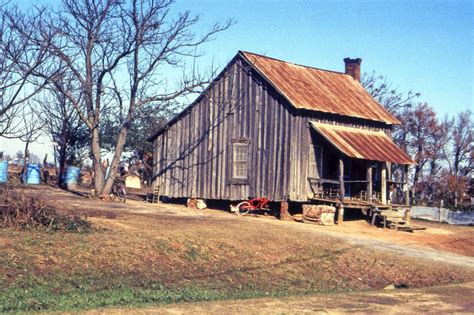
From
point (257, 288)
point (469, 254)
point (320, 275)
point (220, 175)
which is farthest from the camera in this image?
point (220, 175)

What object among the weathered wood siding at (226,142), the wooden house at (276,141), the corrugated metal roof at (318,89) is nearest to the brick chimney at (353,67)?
the corrugated metal roof at (318,89)

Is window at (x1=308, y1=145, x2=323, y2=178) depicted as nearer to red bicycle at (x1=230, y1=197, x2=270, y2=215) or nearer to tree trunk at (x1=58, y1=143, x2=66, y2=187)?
red bicycle at (x1=230, y1=197, x2=270, y2=215)

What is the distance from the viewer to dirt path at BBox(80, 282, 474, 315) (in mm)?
11266

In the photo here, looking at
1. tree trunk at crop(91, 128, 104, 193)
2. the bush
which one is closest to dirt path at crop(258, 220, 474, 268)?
the bush

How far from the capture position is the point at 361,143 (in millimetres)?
31484

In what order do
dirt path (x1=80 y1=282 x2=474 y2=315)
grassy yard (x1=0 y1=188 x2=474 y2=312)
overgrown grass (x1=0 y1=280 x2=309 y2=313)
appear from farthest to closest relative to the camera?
grassy yard (x1=0 y1=188 x2=474 y2=312) < overgrown grass (x1=0 y1=280 x2=309 y2=313) < dirt path (x1=80 y1=282 x2=474 y2=315)

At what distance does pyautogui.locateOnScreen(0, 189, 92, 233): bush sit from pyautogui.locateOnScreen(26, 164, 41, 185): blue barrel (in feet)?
75.8

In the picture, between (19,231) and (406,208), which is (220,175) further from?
(19,231)

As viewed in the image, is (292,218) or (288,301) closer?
(288,301)

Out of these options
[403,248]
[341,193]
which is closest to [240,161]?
[341,193]

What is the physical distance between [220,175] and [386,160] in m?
7.90

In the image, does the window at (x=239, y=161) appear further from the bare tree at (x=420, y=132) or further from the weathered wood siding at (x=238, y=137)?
the bare tree at (x=420, y=132)

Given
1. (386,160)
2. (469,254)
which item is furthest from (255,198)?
(469,254)

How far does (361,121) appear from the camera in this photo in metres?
33.8
